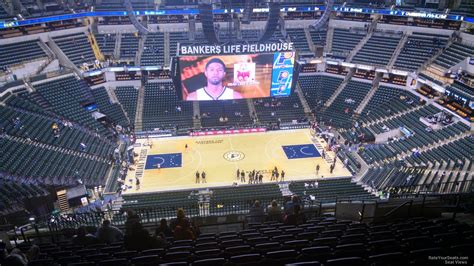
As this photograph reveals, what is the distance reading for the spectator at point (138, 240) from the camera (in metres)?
10.6

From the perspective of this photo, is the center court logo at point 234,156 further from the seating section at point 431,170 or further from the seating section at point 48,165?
the seating section at point 431,170

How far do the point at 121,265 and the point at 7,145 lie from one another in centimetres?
2840

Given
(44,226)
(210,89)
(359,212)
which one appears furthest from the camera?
(210,89)

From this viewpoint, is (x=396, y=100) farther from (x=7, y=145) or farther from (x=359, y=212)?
(x=7, y=145)

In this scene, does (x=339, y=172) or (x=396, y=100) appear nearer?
(x=339, y=172)

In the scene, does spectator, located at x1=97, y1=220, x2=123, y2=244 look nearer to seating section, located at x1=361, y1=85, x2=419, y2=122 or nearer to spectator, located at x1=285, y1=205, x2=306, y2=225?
spectator, located at x1=285, y1=205, x2=306, y2=225

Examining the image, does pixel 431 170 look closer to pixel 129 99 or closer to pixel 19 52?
pixel 129 99

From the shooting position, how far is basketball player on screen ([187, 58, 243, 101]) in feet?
133

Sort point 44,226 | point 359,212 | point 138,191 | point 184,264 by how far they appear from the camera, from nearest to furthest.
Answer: point 184,264, point 359,212, point 44,226, point 138,191

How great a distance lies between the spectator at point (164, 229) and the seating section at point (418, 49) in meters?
42.5

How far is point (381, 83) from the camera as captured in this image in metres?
48.2

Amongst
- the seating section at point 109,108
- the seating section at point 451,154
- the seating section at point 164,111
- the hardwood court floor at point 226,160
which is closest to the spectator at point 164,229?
the hardwood court floor at point 226,160

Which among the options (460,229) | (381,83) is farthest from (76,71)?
(460,229)

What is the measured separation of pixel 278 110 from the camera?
4856 centimetres
